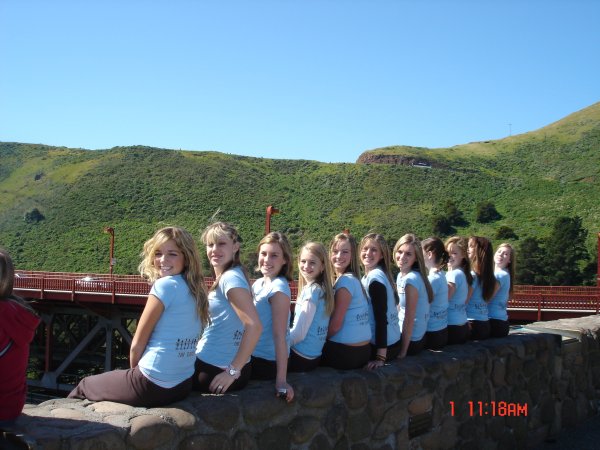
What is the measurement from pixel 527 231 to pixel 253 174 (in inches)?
1482

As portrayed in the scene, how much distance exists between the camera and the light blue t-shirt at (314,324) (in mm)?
3752

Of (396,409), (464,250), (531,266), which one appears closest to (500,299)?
(464,250)

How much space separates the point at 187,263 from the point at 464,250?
313 cm

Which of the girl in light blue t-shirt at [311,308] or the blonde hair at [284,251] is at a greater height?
the blonde hair at [284,251]

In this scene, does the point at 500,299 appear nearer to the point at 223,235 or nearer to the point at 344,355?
the point at 344,355

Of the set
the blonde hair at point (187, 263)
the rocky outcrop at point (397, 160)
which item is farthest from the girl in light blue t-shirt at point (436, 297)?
the rocky outcrop at point (397, 160)

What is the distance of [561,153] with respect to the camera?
233 ft

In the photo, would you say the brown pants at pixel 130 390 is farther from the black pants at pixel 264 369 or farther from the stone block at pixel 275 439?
the black pants at pixel 264 369

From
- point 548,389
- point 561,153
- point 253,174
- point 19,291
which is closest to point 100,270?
point 19,291

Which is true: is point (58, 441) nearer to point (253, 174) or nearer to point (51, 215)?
point (51, 215)

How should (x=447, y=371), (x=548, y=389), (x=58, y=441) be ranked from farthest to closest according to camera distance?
(x=548, y=389), (x=447, y=371), (x=58, y=441)

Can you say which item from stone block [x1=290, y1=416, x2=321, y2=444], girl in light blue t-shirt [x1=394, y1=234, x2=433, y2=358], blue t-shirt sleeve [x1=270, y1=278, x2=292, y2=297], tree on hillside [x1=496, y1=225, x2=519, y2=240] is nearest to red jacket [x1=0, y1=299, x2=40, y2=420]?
blue t-shirt sleeve [x1=270, y1=278, x2=292, y2=297]

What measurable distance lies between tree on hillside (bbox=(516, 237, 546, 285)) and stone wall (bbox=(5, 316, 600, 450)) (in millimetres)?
24938

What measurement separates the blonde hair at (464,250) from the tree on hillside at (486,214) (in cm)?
4664
